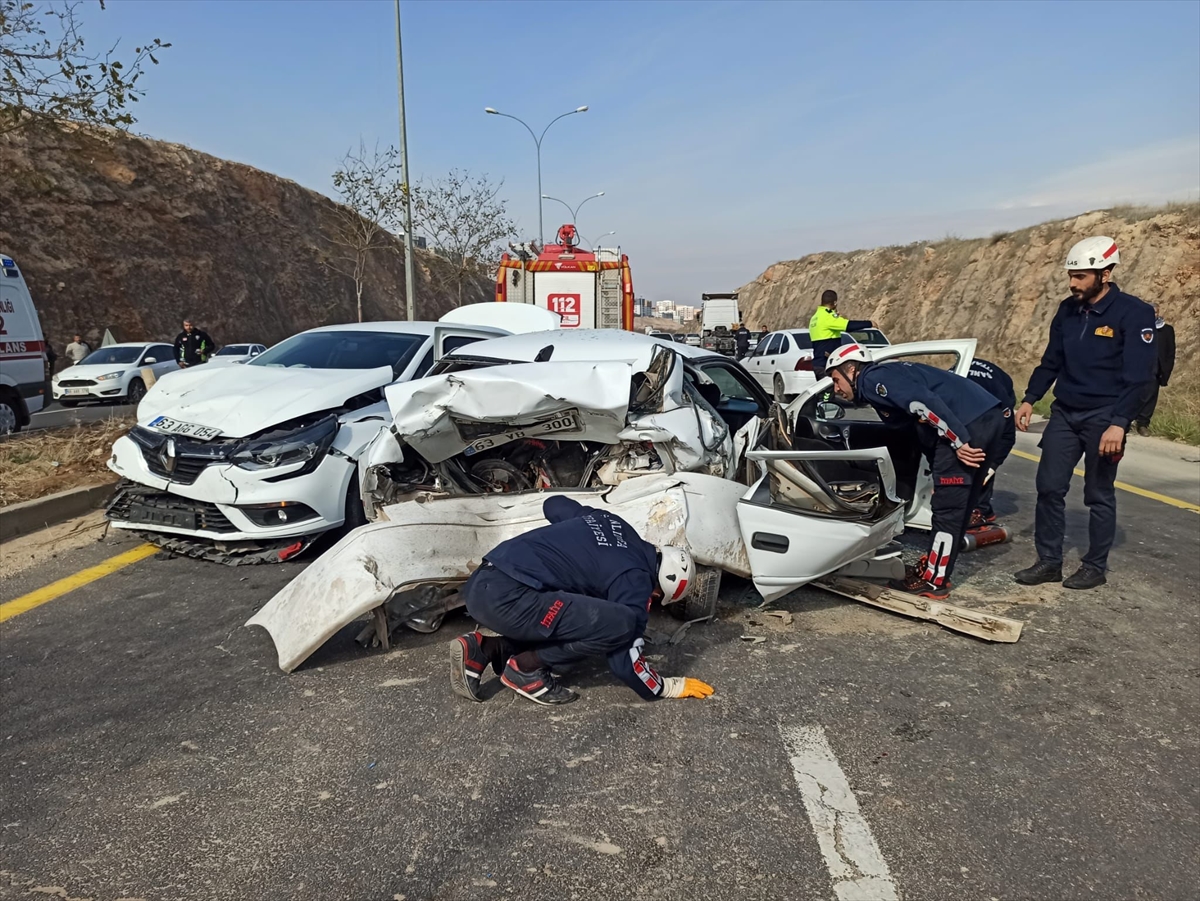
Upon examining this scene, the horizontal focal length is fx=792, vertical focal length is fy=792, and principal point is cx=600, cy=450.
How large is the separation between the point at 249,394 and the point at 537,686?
3095 mm

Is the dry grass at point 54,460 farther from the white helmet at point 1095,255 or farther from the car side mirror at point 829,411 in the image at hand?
the white helmet at point 1095,255

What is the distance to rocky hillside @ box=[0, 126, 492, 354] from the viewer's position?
26.3 meters

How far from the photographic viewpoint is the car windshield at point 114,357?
16266mm

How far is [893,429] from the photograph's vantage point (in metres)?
5.07

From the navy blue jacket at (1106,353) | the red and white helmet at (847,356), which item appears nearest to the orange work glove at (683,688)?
the red and white helmet at (847,356)

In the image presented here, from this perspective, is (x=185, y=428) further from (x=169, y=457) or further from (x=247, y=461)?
(x=247, y=461)

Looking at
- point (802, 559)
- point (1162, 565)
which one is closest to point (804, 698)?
point (802, 559)

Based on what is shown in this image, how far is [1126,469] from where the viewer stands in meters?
8.80

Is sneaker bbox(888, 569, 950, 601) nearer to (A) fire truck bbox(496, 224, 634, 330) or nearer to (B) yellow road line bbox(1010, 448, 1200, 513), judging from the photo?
(B) yellow road line bbox(1010, 448, 1200, 513)

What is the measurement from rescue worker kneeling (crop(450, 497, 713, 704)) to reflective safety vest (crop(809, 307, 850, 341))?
8.15 meters

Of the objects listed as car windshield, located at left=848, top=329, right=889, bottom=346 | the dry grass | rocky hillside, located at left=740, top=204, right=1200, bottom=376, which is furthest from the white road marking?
rocky hillside, located at left=740, top=204, right=1200, bottom=376

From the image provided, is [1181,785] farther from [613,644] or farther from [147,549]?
[147,549]

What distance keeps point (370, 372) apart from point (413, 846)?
3.90 m

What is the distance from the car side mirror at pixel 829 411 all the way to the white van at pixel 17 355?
29.5 feet
